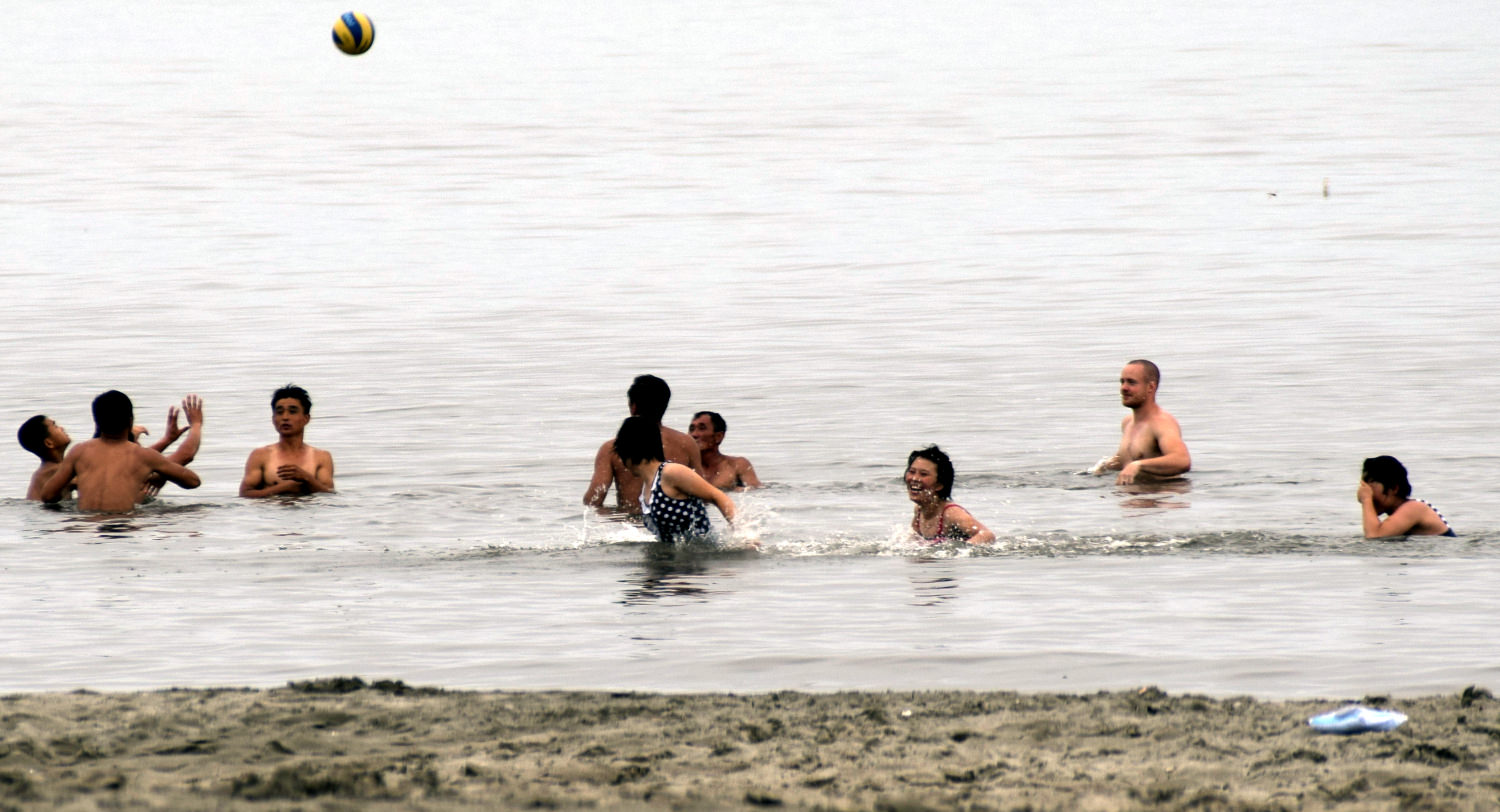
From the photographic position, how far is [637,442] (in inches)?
510

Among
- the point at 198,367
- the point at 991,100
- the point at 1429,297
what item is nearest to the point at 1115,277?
the point at 1429,297

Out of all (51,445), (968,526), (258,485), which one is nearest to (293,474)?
(258,485)

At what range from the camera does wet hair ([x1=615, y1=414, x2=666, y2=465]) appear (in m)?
12.9

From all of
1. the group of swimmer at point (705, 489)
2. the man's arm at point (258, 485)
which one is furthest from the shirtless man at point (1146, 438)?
the man's arm at point (258, 485)

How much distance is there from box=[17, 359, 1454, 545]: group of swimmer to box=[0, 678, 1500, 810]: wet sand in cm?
414

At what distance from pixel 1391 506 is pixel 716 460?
5.36 m

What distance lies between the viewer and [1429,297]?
3106cm

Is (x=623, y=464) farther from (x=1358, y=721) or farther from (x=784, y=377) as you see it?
(x=784, y=377)

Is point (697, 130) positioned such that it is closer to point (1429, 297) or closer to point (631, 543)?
point (1429, 297)

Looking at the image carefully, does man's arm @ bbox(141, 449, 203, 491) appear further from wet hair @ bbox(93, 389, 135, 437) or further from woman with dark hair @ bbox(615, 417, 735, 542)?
woman with dark hair @ bbox(615, 417, 735, 542)

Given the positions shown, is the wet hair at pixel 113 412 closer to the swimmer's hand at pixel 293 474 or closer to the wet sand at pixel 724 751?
the swimmer's hand at pixel 293 474

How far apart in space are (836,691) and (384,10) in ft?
514

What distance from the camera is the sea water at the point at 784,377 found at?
428 inches

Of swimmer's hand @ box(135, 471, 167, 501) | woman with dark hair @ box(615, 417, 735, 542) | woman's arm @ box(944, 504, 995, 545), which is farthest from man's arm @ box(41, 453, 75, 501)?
woman's arm @ box(944, 504, 995, 545)
